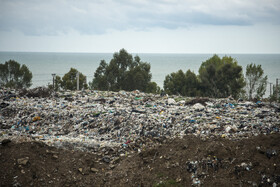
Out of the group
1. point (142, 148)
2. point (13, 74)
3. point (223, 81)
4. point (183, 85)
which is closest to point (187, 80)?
point (183, 85)

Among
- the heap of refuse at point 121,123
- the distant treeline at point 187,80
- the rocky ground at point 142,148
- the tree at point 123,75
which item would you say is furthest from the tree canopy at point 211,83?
the rocky ground at point 142,148

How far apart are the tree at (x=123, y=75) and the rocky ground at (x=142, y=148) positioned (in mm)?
18876

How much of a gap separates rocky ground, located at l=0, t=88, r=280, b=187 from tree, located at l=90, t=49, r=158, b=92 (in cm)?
1888

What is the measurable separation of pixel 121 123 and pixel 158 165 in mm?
2747

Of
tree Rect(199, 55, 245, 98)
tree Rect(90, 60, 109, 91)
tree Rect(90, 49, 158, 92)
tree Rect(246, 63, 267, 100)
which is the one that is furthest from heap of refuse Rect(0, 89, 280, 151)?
tree Rect(246, 63, 267, 100)

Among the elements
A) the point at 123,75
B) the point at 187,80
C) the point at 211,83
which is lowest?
the point at 211,83

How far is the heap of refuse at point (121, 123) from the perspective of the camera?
6.48m

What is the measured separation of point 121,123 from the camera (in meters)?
7.80

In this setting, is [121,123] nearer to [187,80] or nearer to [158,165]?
[158,165]

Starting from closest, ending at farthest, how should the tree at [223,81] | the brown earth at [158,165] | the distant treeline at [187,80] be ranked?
the brown earth at [158,165] < the tree at [223,81] < the distant treeline at [187,80]

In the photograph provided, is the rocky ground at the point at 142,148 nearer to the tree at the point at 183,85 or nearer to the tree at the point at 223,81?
the tree at the point at 223,81

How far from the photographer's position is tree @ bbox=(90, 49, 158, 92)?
2788cm

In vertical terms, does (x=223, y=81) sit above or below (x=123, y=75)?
below

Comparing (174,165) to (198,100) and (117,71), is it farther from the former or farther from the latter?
(117,71)
